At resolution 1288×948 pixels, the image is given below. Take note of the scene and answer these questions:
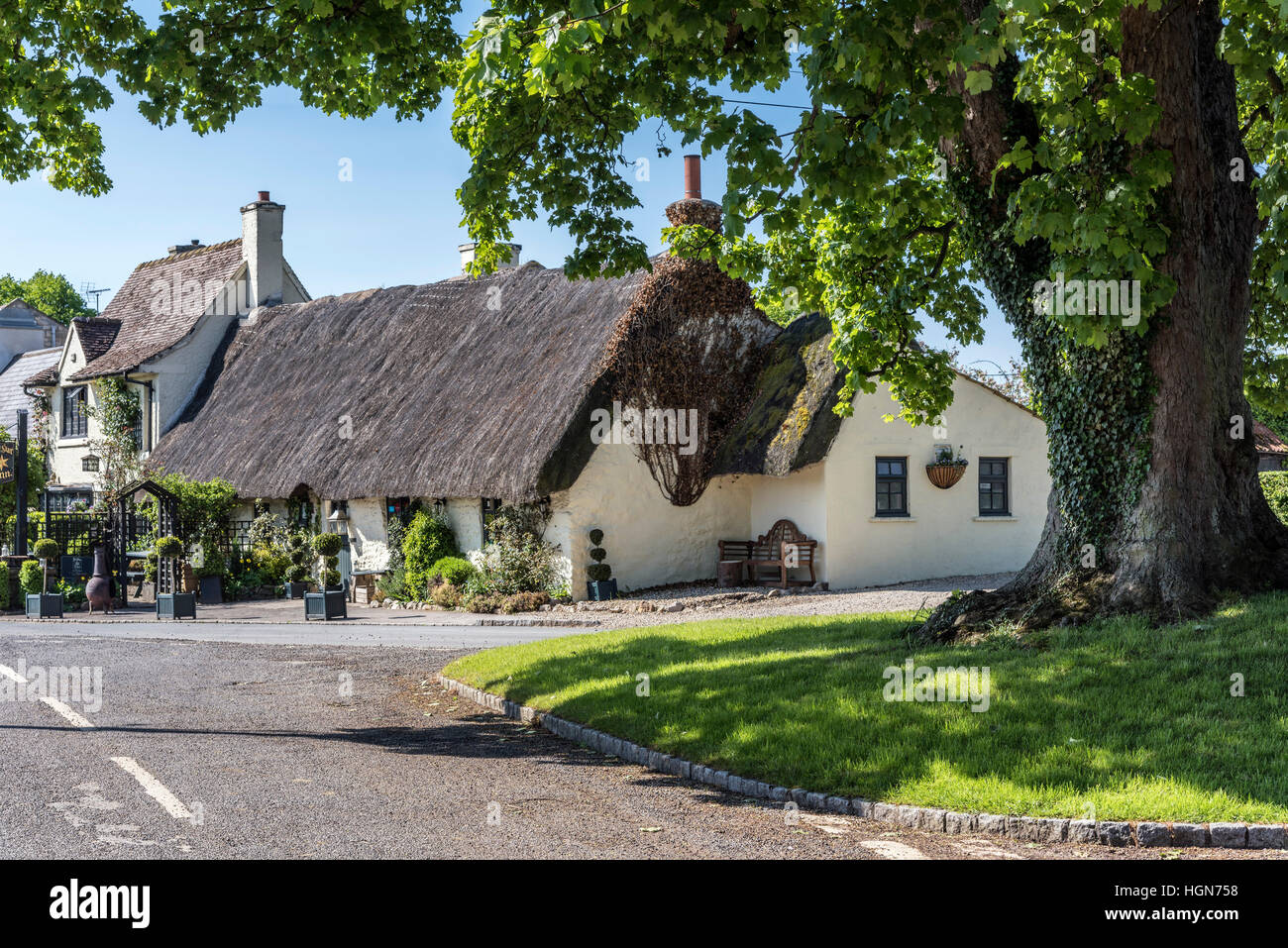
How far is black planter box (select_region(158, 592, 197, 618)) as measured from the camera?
22000 millimetres

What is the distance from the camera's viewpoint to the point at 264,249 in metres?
35.5

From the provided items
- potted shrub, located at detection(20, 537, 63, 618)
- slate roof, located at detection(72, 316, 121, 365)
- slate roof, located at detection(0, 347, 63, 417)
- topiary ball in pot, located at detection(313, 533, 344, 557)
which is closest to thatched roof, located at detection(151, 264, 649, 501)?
topiary ball in pot, located at detection(313, 533, 344, 557)

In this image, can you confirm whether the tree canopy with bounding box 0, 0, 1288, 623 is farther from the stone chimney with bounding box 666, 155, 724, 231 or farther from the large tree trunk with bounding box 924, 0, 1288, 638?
the stone chimney with bounding box 666, 155, 724, 231

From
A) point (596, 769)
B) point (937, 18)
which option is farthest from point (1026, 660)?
point (937, 18)

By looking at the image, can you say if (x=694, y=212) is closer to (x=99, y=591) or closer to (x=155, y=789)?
(x=99, y=591)

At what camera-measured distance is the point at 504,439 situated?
23016 millimetres

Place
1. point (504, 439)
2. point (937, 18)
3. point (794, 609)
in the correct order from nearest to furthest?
point (937, 18) < point (794, 609) < point (504, 439)

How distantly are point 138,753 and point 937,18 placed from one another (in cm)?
825

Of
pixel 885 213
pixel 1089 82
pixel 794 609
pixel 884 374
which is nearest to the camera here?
pixel 1089 82

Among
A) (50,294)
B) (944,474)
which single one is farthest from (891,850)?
(50,294)

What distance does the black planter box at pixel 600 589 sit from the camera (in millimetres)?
22391

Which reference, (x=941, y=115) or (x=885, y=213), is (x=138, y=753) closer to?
(x=941, y=115)

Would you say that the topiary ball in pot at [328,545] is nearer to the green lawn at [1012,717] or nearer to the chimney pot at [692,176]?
the chimney pot at [692,176]

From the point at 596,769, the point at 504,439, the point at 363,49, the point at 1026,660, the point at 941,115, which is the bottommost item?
the point at 596,769
